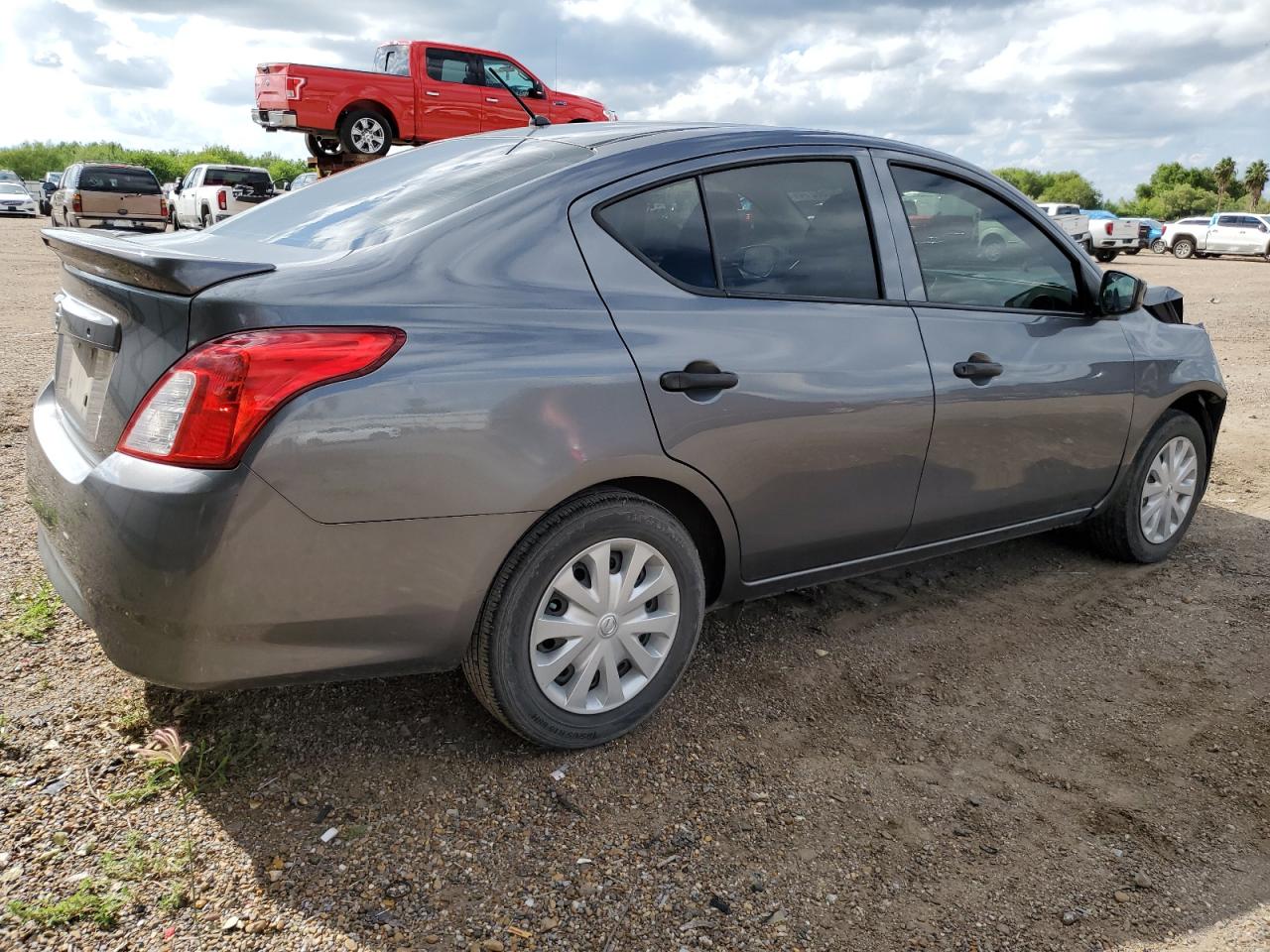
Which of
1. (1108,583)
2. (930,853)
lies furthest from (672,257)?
(1108,583)

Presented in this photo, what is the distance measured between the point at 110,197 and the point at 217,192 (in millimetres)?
3267

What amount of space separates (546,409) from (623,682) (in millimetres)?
854

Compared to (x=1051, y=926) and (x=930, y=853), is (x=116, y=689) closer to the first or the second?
(x=930, y=853)

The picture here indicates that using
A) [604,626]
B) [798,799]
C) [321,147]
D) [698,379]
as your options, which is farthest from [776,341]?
[321,147]

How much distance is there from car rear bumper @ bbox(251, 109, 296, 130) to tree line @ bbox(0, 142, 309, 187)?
70787mm

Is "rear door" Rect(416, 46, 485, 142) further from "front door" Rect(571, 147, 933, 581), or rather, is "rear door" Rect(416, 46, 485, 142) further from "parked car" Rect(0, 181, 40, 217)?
"parked car" Rect(0, 181, 40, 217)

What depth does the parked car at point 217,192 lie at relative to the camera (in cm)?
2353

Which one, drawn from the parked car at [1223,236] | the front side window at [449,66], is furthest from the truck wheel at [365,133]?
the parked car at [1223,236]

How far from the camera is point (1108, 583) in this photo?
4.39m

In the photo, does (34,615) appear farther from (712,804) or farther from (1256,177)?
(1256,177)

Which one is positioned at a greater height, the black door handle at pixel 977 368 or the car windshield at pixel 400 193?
the car windshield at pixel 400 193

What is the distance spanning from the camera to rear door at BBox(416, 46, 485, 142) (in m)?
15.8

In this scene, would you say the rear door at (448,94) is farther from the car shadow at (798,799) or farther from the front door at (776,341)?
the car shadow at (798,799)

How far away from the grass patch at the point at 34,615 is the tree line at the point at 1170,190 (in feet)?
236
